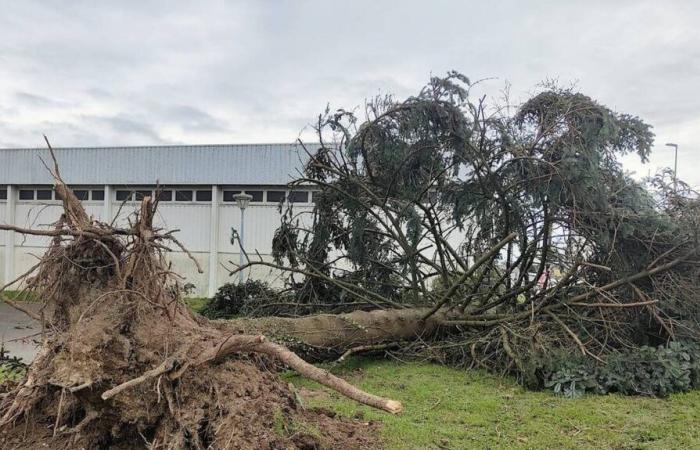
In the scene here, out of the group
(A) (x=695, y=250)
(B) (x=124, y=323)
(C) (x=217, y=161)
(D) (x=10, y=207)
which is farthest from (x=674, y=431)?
(D) (x=10, y=207)

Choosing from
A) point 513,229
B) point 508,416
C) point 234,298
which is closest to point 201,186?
point 234,298

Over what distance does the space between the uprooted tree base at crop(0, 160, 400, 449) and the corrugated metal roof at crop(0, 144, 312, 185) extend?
1154 centimetres

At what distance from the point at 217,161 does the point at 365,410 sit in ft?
41.7

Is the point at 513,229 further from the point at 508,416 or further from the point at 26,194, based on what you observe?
the point at 26,194

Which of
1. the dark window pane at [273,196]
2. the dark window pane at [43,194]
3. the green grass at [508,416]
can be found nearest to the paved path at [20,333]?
the green grass at [508,416]

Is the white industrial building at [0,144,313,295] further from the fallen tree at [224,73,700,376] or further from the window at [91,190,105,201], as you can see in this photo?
the fallen tree at [224,73,700,376]

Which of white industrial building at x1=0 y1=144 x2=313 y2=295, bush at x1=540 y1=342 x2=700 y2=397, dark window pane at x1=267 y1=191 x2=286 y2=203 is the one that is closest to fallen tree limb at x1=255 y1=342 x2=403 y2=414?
bush at x1=540 y1=342 x2=700 y2=397

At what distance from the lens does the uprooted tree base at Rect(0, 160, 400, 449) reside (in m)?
3.22

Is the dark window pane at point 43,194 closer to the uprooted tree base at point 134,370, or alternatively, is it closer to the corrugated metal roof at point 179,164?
the corrugated metal roof at point 179,164

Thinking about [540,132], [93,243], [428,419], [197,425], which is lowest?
[428,419]

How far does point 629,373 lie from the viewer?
5.45 meters

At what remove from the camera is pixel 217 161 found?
16.2 m

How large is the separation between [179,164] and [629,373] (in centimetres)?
1411

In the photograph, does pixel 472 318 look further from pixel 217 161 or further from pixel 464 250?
pixel 217 161
